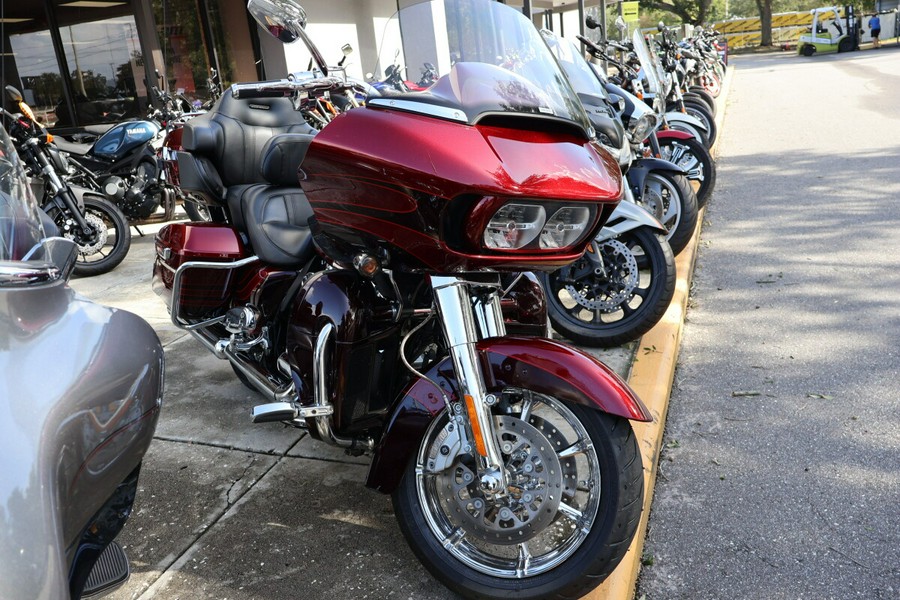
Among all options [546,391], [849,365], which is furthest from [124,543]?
[849,365]

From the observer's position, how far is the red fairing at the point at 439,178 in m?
1.86

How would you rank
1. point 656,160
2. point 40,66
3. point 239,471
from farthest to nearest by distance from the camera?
point 40,66
point 656,160
point 239,471

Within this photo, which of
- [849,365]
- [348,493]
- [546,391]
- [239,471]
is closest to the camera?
[546,391]

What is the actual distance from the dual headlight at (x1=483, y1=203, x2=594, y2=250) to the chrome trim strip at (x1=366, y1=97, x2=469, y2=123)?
0.27 m

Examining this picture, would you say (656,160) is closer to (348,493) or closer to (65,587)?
(348,493)

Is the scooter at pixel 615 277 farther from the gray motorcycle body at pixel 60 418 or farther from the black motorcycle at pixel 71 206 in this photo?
the black motorcycle at pixel 71 206

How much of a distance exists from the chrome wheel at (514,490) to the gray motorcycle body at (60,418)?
855 millimetres

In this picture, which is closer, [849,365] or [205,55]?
[849,365]

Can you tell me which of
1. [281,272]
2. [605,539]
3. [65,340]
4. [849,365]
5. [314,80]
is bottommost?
[849,365]

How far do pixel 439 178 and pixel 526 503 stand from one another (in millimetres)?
966

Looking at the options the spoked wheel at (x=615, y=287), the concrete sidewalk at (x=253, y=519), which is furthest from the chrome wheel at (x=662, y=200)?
the concrete sidewalk at (x=253, y=519)

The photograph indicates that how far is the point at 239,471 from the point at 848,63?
2653cm

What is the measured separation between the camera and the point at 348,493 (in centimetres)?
286

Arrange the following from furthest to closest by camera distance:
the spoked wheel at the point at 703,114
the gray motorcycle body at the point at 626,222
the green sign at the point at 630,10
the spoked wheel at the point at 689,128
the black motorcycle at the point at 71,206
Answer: the green sign at the point at 630,10 < the spoked wheel at the point at 703,114 < the spoked wheel at the point at 689,128 < the black motorcycle at the point at 71,206 < the gray motorcycle body at the point at 626,222
